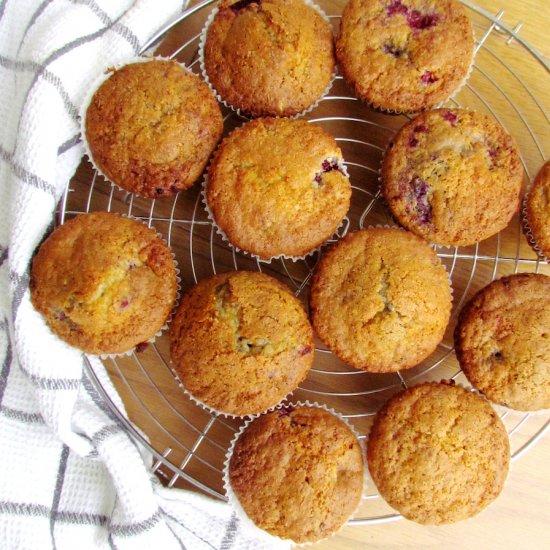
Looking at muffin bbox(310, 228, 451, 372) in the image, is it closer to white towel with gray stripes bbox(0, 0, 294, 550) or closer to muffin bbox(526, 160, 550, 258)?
muffin bbox(526, 160, 550, 258)

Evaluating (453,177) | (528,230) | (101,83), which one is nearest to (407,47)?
(453,177)

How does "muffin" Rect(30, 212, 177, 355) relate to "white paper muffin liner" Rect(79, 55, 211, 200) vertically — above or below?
below

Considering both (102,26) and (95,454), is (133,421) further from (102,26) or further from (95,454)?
(102,26)

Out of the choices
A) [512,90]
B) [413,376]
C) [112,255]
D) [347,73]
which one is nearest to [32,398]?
[112,255]

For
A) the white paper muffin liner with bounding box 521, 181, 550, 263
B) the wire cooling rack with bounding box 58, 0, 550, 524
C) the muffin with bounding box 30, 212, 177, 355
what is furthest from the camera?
the wire cooling rack with bounding box 58, 0, 550, 524

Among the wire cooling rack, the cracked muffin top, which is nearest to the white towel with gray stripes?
the wire cooling rack

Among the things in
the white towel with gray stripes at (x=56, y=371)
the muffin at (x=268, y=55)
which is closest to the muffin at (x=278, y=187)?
the muffin at (x=268, y=55)

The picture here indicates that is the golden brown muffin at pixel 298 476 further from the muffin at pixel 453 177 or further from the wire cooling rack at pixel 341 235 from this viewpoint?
the muffin at pixel 453 177
